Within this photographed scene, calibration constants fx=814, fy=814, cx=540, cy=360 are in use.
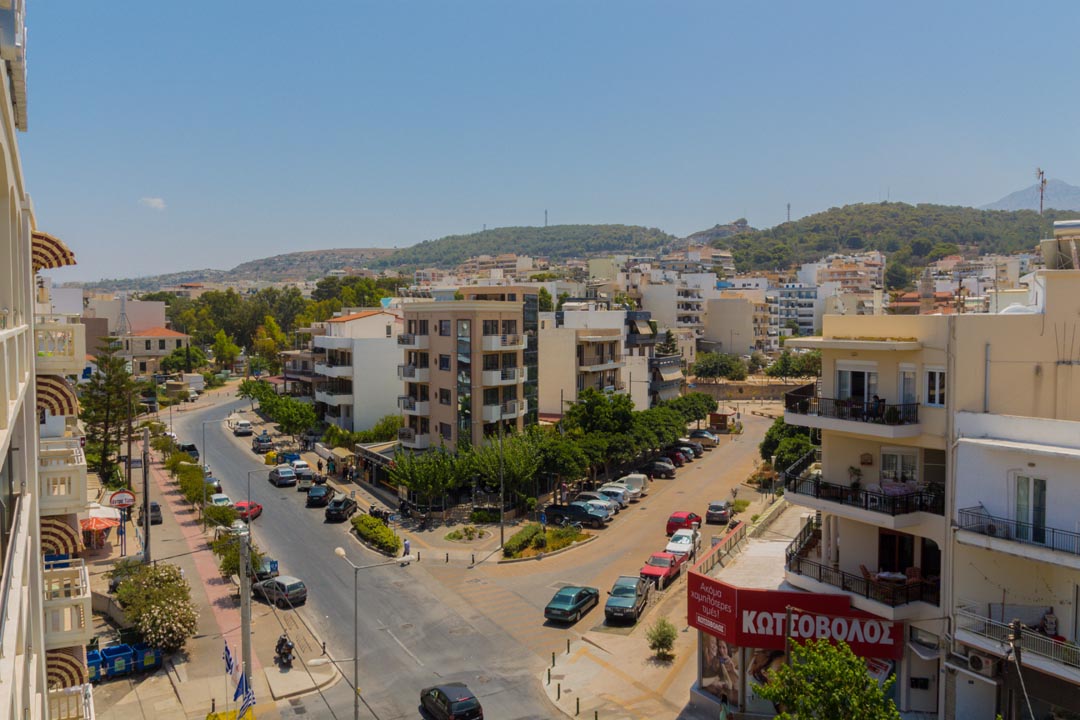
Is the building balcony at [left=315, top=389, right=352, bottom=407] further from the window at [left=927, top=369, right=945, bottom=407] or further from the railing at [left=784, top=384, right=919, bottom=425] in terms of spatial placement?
the window at [left=927, top=369, right=945, bottom=407]

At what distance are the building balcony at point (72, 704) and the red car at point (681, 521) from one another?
29.3 metres

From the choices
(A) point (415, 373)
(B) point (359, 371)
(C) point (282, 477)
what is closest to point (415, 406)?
(A) point (415, 373)

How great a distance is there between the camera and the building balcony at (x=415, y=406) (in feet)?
156

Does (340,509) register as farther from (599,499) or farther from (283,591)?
(599,499)

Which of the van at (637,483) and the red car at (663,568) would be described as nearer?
the red car at (663,568)

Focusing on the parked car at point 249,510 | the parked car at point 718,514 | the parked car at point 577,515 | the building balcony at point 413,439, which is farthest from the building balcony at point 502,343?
the parked car at point 249,510

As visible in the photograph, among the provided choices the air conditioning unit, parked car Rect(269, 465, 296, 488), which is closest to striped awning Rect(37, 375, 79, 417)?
the air conditioning unit

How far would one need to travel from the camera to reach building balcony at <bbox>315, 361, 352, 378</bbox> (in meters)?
58.0

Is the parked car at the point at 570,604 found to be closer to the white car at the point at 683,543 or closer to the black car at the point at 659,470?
the white car at the point at 683,543

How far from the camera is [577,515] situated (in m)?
40.8

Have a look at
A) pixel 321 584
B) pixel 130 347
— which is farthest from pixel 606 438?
pixel 130 347

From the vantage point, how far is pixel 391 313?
208 feet

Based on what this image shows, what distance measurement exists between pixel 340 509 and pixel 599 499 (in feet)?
43.7

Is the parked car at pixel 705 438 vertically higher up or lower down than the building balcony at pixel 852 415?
lower down
